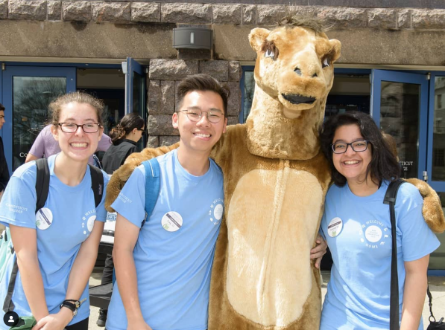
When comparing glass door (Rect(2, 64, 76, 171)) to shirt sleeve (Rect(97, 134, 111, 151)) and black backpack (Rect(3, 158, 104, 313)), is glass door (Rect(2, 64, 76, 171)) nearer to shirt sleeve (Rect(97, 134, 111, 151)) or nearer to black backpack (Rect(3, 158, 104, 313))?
shirt sleeve (Rect(97, 134, 111, 151))

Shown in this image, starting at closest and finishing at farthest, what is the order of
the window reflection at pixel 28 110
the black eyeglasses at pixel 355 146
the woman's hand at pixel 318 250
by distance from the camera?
the black eyeglasses at pixel 355 146 < the woman's hand at pixel 318 250 < the window reflection at pixel 28 110

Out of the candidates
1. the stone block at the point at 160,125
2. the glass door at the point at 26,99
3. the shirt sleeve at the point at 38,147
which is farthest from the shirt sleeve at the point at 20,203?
the glass door at the point at 26,99

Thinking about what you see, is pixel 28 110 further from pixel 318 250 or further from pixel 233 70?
pixel 318 250

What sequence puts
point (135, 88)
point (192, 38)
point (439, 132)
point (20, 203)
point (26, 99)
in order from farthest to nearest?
point (26, 99), point (439, 132), point (135, 88), point (192, 38), point (20, 203)

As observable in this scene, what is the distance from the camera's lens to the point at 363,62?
567 cm

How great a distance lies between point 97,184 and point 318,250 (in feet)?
3.91

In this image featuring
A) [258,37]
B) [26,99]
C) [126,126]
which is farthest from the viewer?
[26,99]

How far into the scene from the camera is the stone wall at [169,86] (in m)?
5.53

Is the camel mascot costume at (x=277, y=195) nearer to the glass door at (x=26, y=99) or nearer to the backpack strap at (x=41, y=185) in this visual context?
the backpack strap at (x=41, y=185)

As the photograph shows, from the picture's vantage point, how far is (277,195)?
2.34 m

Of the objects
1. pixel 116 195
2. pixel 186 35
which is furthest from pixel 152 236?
pixel 186 35

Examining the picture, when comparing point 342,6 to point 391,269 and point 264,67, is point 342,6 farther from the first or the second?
point 391,269

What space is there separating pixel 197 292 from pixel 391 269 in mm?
927

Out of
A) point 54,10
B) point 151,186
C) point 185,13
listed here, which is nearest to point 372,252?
point 151,186
